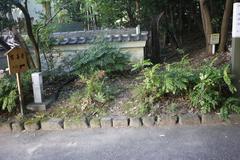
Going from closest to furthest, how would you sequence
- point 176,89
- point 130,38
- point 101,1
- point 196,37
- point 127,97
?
point 176,89 < point 127,97 < point 130,38 < point 101,1 < point 196,37

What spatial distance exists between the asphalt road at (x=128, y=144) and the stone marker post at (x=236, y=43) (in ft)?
2.66

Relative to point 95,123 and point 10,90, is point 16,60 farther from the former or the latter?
point 95,123

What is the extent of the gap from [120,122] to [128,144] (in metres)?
0.54

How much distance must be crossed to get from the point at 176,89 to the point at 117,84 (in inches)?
51.3

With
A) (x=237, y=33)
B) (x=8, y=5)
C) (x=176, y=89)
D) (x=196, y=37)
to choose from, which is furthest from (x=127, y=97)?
(x=196, y=37)

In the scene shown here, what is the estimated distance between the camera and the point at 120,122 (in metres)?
4.07

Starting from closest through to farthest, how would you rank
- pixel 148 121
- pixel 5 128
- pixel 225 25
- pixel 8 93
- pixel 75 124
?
pixel 148 121, pixel 75 124, pixel 5 128, pixel 8 93, pixel 225 25

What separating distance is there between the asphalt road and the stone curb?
10 centimetres

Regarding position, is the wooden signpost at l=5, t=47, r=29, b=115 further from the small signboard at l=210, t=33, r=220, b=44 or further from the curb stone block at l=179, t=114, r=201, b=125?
the small signboard at l=210, t=33, r=220, b=44

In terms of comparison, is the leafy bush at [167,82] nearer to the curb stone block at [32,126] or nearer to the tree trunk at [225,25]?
the curb stone block at [32,126]

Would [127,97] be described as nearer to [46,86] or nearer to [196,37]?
[46,86]

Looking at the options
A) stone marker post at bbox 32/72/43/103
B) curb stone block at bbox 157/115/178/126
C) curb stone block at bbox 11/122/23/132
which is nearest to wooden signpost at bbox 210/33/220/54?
curb stone block at bbox 157/115/178/126

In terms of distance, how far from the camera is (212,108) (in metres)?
4.04

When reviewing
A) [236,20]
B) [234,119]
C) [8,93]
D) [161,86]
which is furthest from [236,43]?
[8,93]
